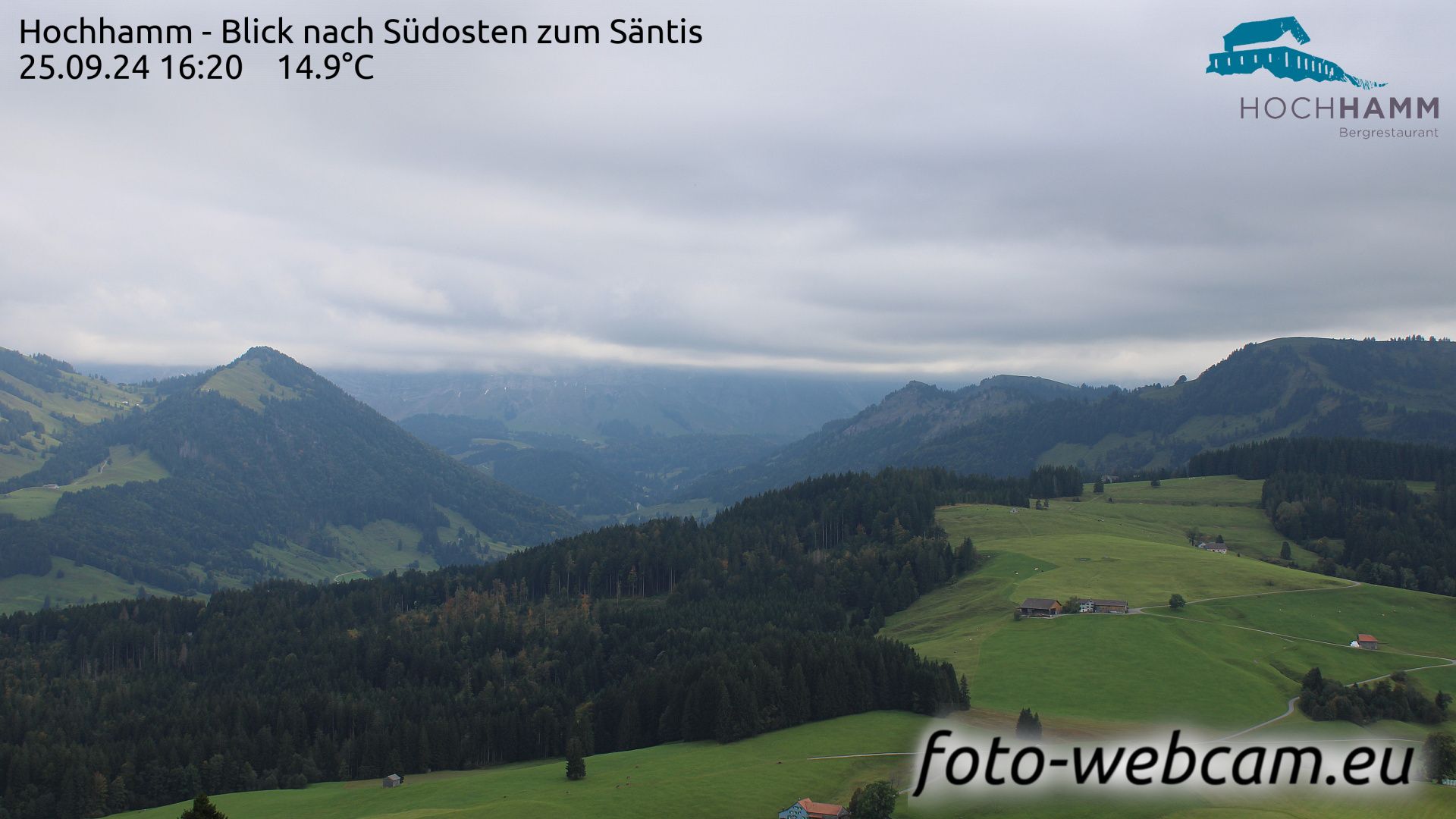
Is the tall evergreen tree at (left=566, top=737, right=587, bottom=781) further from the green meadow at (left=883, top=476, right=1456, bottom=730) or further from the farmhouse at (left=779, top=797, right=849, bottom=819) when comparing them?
the green meadow at (left=883, top=476, right=1456, bottom=730)

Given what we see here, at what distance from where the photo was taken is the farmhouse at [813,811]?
92.6 m

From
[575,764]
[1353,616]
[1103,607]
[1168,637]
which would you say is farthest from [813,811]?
[1353,616]

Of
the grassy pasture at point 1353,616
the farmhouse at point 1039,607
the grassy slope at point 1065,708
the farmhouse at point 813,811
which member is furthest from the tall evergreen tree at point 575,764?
the grassy pasture at point 1353,616

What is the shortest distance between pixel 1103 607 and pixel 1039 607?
10.2m

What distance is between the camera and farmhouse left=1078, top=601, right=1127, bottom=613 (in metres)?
156

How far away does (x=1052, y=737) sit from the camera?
112m

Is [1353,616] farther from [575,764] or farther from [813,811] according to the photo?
[575,764]

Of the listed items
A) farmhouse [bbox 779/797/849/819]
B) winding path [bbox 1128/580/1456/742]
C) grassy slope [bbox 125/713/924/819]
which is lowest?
grassy slope [bbox 125/713/924/819]

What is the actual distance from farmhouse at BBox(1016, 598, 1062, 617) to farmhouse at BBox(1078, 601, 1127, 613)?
3.94m

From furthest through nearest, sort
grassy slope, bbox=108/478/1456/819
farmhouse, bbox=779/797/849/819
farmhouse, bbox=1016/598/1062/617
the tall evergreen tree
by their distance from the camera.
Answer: farmhouse, bbox=1016/598/1062/617, the tall evergreen tree, grassy slope, bbox=108/478/1456/819, farmhouse, bbox=779/797/849/819

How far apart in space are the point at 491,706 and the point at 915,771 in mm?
83402

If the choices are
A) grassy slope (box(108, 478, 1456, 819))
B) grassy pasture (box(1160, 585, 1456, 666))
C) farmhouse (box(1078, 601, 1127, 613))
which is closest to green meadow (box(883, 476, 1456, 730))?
grassy pasture (box(1160, 585, 1456, 666))

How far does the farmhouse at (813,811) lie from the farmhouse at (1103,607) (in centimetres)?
8051

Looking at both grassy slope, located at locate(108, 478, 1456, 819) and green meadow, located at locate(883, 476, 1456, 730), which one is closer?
grassy slope, located at locate(108, 478, 1456, 819)
